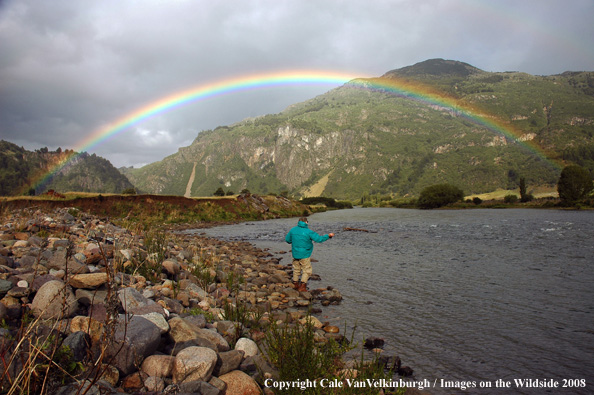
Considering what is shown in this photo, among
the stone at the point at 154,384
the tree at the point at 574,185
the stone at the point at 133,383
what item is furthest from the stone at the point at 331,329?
the tree at the point at 574,185

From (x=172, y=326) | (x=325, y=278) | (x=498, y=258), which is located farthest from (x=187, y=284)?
(x=498, y=258)

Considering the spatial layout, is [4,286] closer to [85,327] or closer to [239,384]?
[85,327]

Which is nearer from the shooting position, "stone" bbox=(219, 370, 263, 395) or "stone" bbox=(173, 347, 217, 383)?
"stone" bbox=(173, 347, 217, 383)

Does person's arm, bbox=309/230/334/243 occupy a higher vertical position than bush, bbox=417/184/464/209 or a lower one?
higher

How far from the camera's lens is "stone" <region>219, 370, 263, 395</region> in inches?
169

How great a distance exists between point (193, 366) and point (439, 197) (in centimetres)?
12762

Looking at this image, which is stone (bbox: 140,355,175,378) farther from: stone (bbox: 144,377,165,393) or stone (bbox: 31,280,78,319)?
stone (bbox: 31,280,78,319)

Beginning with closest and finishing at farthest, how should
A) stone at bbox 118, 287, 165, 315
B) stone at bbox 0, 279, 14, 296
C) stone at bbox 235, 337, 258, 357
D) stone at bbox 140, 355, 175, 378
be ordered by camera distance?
1. stone at bbox 140, 355, 175, 378
2. stone at bbox 0, 279, 14, 296
3. stone at bbox 118, 287, 165, 315
4. stone at bbox 235, 337, 258, 357

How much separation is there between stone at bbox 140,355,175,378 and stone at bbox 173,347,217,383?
9 cm

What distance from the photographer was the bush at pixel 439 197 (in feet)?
387

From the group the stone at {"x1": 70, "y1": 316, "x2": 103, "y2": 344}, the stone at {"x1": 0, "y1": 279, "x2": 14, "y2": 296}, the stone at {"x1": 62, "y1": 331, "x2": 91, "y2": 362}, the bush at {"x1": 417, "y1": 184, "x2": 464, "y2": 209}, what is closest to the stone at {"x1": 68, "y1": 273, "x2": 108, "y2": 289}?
the stone at {"x1": 0, "y1": 279, "x2": 14, "y2": 296}

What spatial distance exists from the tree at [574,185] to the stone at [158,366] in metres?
105

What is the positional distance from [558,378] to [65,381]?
8262 millimetres

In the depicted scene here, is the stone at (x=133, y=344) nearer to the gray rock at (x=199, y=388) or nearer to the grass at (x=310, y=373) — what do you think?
the gray rock at (x=199, y=388)
